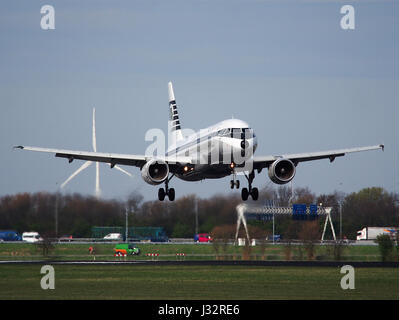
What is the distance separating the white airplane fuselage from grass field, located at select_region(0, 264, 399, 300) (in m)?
8.77

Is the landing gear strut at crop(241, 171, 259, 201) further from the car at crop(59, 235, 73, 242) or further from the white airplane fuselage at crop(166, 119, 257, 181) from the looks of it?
the car at crop(59, 235, 73, 242)

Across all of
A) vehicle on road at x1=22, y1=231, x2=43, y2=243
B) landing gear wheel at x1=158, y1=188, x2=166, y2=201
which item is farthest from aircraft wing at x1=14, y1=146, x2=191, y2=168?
vehicle on road at x1=22, y1=231, x2=43, y2=243

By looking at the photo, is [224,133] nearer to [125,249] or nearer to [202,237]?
[202,237]

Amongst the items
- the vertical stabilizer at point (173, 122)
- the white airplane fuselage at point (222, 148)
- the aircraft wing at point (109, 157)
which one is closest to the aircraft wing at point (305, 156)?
the white airplane fuselage at point (222, 148)

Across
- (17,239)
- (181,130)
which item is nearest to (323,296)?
(181,130)

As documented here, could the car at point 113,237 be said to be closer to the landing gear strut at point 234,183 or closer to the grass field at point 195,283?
the grass field at point 195,283

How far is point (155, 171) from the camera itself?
70.5m

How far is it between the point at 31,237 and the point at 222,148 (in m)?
33.5

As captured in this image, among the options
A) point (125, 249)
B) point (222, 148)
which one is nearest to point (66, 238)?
point (125, 249)

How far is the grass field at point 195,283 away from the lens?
5922cm

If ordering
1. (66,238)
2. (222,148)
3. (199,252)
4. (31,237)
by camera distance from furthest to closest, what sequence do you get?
(199,252) < (66,238) < (31,237) < (222,148)

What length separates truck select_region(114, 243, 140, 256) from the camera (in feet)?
345

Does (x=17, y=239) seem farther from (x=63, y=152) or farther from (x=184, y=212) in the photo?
(x=63, y=152)
